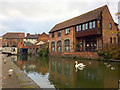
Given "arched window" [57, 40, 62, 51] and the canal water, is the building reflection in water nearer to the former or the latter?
the canal water

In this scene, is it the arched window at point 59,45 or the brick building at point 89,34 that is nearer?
the brick building at point 89,34

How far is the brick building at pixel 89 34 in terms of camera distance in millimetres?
20453

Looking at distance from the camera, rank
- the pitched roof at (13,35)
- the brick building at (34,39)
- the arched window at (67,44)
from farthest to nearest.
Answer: the pitched roof at (13,35) → the brick building at (34,39) → the arched window at (67,44)

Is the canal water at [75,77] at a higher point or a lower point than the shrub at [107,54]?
lower

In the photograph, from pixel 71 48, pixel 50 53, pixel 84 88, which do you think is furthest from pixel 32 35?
pixel 84 88

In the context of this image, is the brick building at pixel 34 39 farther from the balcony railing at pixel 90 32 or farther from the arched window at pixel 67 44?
the balcony railing at pixel 90 32

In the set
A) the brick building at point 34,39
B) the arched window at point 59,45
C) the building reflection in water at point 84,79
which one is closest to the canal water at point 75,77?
the building reflection in water at point 84,79

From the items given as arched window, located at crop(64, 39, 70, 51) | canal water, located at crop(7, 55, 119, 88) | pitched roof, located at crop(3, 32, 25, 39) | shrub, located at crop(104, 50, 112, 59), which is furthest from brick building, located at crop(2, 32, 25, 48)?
canal water, located at crop(7, 55, 119, 88)

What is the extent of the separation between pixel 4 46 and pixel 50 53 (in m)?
37.6

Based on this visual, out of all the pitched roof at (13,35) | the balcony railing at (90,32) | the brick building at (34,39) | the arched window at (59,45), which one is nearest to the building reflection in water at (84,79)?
the balcony railing at (90,32)

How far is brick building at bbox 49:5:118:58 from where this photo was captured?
2045 cm

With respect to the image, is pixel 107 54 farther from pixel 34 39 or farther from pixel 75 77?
pixel 34 39

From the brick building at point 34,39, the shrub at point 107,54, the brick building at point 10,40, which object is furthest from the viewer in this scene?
the brick building at point 10,40

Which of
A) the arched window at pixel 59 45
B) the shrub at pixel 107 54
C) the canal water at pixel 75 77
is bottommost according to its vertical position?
the canal water at pixel 75 77
